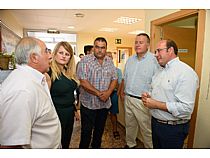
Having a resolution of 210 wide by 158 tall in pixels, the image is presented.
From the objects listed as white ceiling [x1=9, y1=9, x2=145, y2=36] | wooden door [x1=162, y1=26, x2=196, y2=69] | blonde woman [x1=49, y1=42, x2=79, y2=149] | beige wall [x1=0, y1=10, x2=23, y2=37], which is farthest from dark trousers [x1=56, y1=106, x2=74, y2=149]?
beige wall [x1=0, y1=10, x2=23, y2=37]

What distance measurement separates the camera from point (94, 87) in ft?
5.71

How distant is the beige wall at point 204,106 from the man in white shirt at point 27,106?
119cm

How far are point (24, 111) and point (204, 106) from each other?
138cm

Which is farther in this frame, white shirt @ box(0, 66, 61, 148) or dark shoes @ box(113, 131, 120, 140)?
dark shoes @ box(113, 131, 120, 140)

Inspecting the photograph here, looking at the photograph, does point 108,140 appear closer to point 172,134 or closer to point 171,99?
point 172,134

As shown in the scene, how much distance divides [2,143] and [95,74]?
1073mm

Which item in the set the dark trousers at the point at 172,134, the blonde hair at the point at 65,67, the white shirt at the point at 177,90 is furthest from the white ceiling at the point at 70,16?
the dark trousers at the point at 172,134

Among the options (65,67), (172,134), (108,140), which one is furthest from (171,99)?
(108,140)

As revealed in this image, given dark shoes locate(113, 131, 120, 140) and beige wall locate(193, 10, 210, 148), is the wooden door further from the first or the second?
dark shoes locate(113, 131, 120, 140)

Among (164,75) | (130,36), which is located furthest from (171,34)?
(130,36)

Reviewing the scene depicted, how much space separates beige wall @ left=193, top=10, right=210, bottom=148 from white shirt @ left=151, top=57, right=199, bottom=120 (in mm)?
256

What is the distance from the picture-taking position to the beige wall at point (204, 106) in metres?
1.45

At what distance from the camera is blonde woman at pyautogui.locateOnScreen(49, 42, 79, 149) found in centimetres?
141

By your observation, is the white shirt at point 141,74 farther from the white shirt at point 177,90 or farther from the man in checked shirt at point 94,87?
the white shirt at point 177,90
